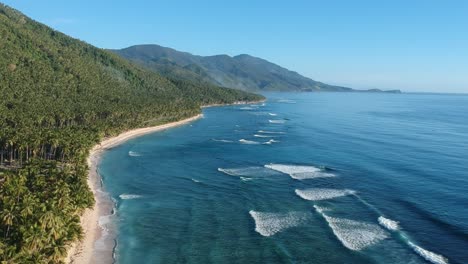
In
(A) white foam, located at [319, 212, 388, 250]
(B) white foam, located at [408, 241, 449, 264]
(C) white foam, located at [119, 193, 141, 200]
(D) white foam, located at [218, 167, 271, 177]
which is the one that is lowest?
(B) white foam, located at [408, 241, 449, 264]

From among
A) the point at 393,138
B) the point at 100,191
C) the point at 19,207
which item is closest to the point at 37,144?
the point at 100,191

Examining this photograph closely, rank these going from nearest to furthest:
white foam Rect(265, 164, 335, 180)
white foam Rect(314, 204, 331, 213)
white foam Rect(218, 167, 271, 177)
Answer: white foam Rect(314, 204, 331, 213) → white foam Rect(265, 164, 335, 180) → white foam Rect(218, 167, 271, 177)

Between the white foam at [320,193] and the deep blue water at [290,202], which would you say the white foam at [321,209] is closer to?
the deep blue water at [290,202]

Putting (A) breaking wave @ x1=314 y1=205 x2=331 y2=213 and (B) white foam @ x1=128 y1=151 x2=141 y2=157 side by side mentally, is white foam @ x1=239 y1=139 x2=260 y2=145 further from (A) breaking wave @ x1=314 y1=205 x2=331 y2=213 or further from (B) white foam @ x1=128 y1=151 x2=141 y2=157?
(A) breaking wave @ x1=314 y1=205 x2=331 y2=213

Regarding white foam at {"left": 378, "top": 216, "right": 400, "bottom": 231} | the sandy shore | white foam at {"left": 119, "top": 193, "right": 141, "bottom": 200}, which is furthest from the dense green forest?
white foam at {"left": 378, "top": 216, "right": 400, "bottom": 231}

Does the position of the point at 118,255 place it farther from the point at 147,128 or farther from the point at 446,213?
the point at 147,128

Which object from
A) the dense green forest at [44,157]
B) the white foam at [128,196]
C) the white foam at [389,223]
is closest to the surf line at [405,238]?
the white foam at [389,223]
